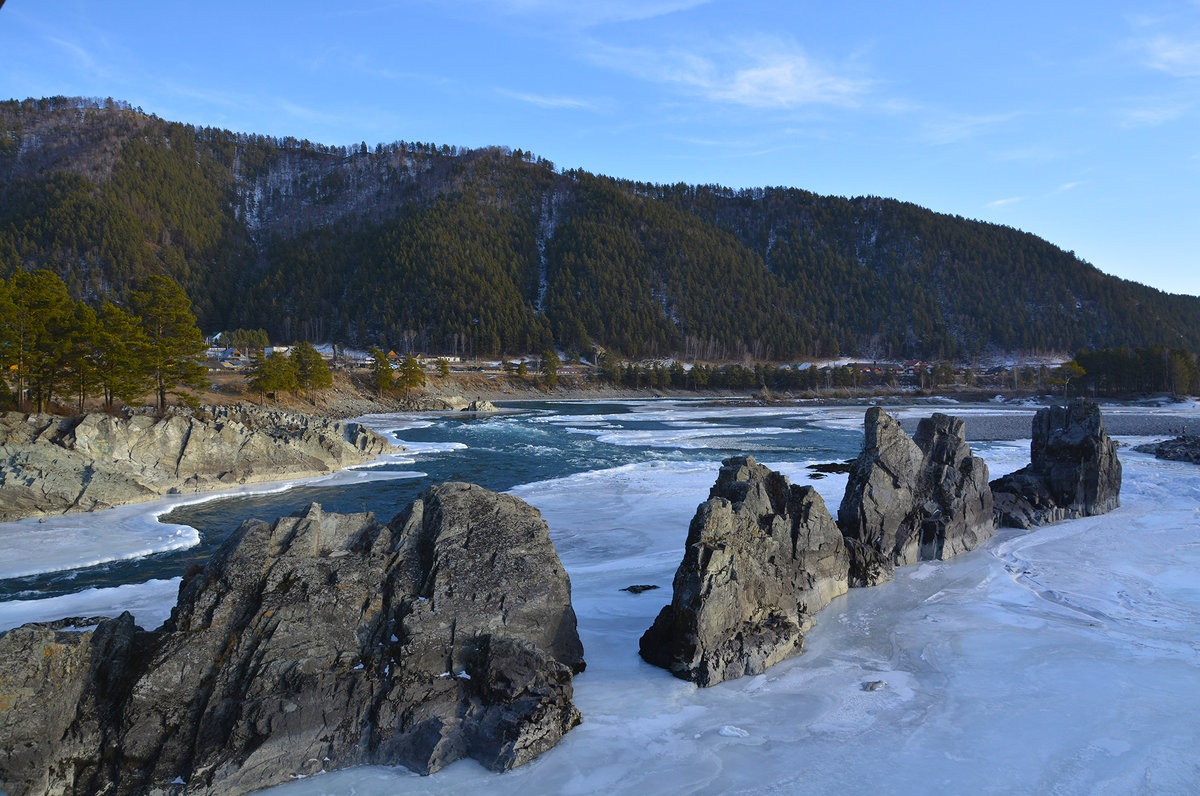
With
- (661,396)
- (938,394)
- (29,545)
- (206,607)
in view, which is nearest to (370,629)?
(206,607)

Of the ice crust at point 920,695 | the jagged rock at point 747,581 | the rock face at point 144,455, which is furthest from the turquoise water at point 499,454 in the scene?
the jagged rock at point 747,581

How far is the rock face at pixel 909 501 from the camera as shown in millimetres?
16359

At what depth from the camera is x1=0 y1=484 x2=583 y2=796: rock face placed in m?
7.51

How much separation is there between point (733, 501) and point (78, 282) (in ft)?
733

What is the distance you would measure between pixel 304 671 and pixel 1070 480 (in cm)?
2420

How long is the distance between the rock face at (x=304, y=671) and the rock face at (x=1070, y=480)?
1815 cm

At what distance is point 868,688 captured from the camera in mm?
10023

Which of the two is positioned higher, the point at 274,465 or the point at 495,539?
the point at 495,539

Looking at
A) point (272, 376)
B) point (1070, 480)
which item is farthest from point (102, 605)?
point (272, 376)

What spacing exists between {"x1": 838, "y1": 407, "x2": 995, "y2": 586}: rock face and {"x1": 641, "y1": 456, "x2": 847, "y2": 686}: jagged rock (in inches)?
78.3

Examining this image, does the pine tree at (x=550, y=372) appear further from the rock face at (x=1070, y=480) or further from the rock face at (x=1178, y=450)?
the rock face at (x=1070, y=480)

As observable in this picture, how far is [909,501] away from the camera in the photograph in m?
17.5

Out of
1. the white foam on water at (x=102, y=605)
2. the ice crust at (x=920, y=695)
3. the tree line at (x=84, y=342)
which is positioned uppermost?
the tree line at (x=84, y=342)

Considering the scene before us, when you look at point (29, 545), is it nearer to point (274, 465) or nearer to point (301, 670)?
point (274, 465)
